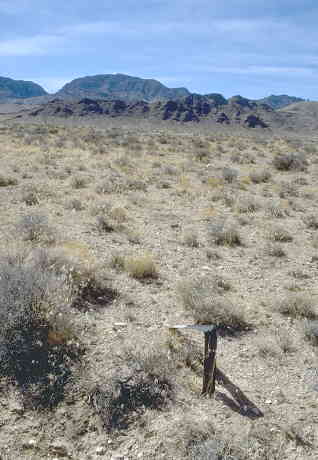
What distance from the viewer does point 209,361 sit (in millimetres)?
4207

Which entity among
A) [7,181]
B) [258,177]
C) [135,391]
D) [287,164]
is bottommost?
[135,391]

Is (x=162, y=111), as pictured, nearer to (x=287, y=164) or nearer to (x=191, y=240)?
(x=287, y=164)

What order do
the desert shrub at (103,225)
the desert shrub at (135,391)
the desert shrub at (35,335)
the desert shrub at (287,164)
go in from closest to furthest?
the desert shrub at (135,391) → the desert shrub at (35,335) → the desert shrub at (103,225) → the desert shrub at (287,164)

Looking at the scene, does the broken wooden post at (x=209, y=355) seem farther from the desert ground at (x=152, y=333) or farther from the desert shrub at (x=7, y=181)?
the desert shrub at (x=7, y=181)

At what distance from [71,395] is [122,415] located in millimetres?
545

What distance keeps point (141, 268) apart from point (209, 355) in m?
3.11

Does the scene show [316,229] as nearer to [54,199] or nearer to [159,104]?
[54,199]

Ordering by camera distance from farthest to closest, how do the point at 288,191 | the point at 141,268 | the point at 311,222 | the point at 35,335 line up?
the point at 288,191 → the point at 311,222 → the point at 141,268 → the point at 35,335

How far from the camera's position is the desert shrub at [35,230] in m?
Result: 8.12

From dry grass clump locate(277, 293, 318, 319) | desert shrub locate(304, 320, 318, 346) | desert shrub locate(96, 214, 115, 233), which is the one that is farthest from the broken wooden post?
desert shrub locate(96, 214, 115, 233)

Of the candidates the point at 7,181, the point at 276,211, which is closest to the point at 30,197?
the point at 7,181

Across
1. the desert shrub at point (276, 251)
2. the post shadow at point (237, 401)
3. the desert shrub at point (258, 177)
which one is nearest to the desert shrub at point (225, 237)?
the desert shrub at point (276, 251)

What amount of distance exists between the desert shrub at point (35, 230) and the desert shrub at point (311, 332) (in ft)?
16.1

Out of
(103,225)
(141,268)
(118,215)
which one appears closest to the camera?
(141,268)
